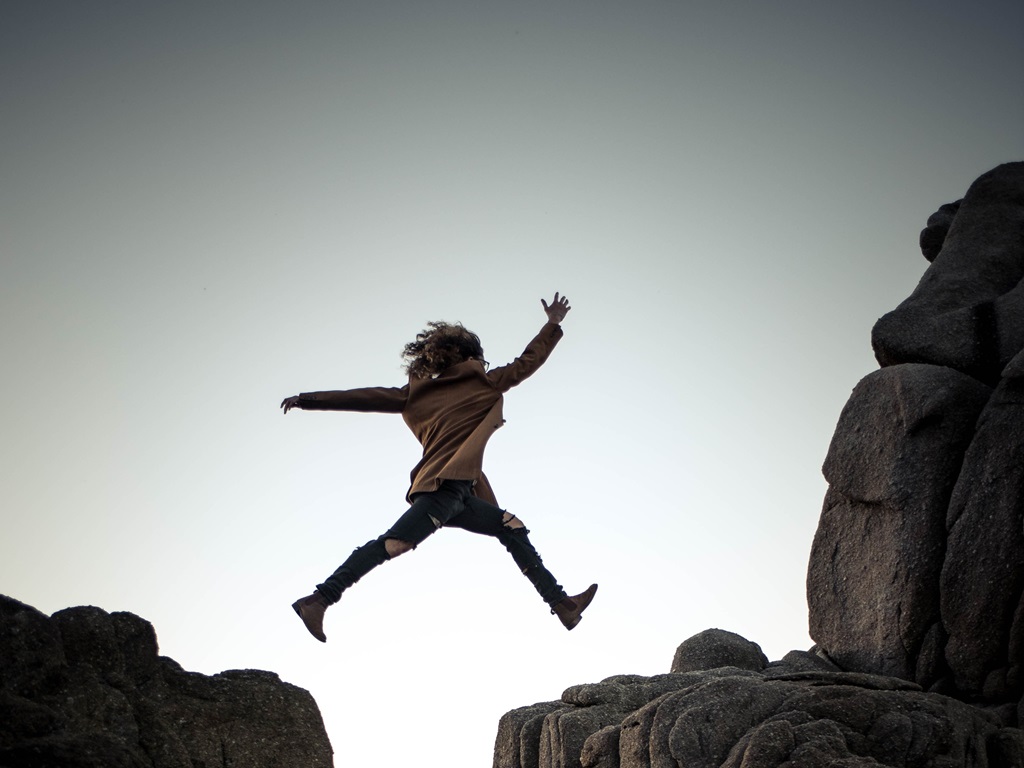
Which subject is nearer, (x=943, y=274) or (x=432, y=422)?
(x=432, y=422)

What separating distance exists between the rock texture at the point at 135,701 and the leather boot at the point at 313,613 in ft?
2.16

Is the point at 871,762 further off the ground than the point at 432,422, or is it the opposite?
the point at 432,422

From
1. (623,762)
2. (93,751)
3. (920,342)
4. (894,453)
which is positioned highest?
(920,342)

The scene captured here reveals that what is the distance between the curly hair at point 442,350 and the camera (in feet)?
44.3

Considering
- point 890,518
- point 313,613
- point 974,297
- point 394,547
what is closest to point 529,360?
point 394,547

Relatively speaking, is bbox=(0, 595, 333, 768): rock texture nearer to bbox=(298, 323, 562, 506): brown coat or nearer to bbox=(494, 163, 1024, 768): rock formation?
bbox=(298, 323, 562, 506): brown coat

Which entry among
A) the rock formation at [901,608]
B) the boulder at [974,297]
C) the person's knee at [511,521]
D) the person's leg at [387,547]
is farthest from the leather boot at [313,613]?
the boulder at [974,297]

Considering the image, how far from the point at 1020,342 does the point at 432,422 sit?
7.31 metres

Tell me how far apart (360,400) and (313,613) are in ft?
8.48

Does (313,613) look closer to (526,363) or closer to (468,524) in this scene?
(468,524)

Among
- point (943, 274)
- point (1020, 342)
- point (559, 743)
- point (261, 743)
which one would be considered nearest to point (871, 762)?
point (559, 743)

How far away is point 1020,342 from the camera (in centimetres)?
1558

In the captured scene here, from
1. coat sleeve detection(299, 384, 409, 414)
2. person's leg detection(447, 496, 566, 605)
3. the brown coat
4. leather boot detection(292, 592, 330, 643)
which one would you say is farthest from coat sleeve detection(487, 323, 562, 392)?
leather boot detection(292, 592, 330, 643)

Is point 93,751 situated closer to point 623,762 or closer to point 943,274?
point 623,762
